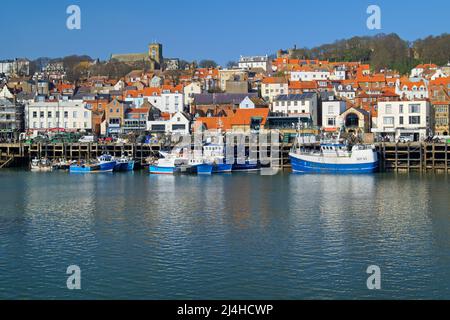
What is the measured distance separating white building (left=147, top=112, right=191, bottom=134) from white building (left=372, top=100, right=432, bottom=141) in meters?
13.7

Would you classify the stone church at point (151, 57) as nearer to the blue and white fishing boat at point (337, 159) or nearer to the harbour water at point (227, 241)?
the blue and white fishing boat at point (337, 159)

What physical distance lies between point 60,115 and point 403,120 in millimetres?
26712

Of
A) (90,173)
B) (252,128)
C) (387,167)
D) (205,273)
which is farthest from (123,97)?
(205,273)

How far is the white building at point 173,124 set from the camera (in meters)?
54.7

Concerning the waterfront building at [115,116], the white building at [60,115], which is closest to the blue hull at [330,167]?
the waterfront building at [115,116]

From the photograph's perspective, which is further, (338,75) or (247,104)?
(338,75)

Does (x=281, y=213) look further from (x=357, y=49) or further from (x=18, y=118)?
(x=357, y=49)

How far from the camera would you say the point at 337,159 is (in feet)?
138

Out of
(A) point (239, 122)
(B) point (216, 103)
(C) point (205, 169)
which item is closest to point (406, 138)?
(A) point (239, 122)

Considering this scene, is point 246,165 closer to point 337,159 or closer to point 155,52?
point 337,159

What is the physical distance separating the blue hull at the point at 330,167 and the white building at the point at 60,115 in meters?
22.2

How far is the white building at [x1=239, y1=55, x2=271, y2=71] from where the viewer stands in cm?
9394

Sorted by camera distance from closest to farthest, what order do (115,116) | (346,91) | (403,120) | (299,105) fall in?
(403,120), (299,105), (115,116), (346,91)

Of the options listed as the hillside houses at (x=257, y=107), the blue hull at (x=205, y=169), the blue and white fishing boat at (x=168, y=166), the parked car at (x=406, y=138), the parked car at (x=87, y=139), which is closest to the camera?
the blue hull at (x=205, y=169)
